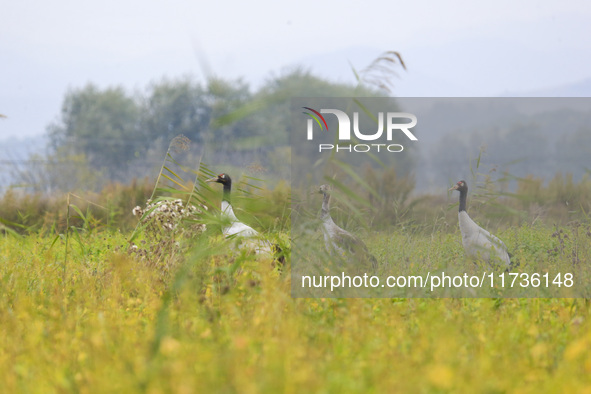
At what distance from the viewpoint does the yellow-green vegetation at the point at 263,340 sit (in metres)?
2.37

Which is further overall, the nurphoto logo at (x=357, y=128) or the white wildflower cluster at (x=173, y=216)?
the white wildflower cluster at (x=173, y=216)

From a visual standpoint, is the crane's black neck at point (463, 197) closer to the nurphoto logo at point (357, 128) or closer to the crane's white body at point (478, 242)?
the crane's white body at point (478, 242)

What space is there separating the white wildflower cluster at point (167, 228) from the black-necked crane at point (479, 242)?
2595 mm

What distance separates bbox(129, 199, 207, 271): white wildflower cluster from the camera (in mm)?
5434

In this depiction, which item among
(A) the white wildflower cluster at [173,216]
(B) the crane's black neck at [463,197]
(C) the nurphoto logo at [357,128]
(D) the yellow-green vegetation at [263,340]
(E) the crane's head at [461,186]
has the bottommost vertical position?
(D) the yellow-green vegetation at [263,340]

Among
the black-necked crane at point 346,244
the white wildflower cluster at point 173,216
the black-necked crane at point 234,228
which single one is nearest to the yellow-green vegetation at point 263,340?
the black-necked crane at point 234,228

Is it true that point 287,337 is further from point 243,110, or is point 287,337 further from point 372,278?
point 372,278

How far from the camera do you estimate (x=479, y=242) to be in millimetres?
5953

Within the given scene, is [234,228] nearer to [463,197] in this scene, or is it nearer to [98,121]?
[463,197]

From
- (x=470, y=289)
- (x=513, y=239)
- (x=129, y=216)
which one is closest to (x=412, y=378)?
(x=470, y=289)

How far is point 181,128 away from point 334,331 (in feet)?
153

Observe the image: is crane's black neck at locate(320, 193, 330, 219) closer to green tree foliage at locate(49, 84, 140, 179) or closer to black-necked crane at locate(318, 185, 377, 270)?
black-necked crane at locate(318, 185, 377, 270)

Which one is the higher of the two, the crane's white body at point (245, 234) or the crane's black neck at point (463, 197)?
the crane's black neck at point (463, 197)

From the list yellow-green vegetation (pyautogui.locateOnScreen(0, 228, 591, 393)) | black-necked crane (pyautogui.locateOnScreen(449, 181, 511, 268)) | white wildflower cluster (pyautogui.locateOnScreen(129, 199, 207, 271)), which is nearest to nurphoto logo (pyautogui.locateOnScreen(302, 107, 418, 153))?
yellow-green vegetation (pyautogui.locateOnScreen(0, 228, 591, 393))
